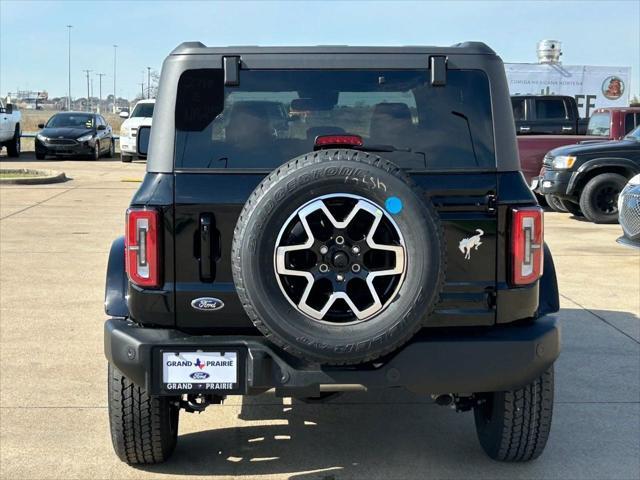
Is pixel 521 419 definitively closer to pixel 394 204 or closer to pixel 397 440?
pixel 397 440

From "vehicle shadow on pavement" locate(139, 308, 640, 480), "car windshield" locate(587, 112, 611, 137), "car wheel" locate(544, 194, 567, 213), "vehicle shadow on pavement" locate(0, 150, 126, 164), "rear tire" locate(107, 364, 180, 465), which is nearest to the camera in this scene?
"rear tire" locate(107, 364, 180, 465)

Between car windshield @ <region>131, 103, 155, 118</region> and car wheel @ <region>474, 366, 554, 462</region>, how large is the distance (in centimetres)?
2435

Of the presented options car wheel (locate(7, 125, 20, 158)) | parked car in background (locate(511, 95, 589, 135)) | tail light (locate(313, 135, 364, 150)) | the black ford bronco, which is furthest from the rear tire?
car wheel (locate(7, 125, 20, 158))

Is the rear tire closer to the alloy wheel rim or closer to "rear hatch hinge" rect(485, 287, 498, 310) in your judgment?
the alloy wheel rim

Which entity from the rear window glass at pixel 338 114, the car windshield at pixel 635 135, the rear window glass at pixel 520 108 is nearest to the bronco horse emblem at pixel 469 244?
the rear window glass at pixel 338 114

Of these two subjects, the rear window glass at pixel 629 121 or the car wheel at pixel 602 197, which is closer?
the car wheel at pixel 602 197

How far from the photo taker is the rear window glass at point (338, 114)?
4.05m

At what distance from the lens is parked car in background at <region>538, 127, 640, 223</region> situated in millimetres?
14156

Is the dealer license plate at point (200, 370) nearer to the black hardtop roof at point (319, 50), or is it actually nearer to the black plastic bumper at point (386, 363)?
the black plastic bumper at point (386, 363)

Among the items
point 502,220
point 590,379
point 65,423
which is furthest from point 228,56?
point 590,379

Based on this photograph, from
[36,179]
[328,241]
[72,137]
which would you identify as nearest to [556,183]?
[36,179]

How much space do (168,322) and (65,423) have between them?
57.1 inches

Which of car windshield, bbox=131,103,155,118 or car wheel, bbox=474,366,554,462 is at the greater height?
car windshield, bbox=131,103,155,118

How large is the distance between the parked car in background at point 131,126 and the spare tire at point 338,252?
75.9 ft
